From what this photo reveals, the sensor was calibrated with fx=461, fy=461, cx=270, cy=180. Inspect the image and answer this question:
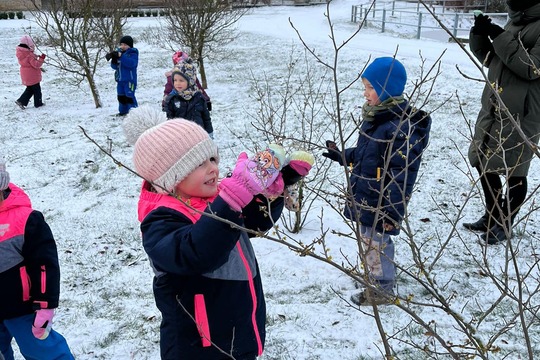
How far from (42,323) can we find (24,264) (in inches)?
12.3

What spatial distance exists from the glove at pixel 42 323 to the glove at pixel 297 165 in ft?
4.99

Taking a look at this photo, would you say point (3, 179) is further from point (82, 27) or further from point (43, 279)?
point (82, 27)

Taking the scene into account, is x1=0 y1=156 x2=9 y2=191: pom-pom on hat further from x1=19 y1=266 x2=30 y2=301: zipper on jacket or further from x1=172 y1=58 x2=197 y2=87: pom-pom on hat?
x1=172 y1=58 x2=197 y2=87: pom-pom on hat

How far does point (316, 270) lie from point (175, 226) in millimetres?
2376

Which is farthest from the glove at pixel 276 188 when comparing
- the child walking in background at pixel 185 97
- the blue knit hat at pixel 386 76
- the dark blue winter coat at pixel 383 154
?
the child walking in background at pixel 185 97

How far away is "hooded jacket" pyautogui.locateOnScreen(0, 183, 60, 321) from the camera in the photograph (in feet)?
7.54

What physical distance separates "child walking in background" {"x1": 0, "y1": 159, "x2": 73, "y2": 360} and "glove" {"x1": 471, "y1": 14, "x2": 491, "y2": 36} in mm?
3325

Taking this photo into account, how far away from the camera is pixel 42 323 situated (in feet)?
7.66

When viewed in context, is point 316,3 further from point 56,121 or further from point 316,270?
point 316,270

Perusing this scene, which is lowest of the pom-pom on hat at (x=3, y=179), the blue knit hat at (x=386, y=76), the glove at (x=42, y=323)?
the glove at (x=42, y=323)

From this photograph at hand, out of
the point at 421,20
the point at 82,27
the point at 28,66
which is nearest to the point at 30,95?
the point at 28,66

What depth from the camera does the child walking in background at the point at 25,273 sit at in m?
2.30

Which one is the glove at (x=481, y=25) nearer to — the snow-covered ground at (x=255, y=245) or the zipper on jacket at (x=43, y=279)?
the snow-covered ground at (x=255, y=245)

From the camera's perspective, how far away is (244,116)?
8.39 m
